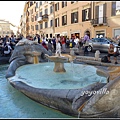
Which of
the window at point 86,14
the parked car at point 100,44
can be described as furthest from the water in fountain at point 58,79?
the window at point 86,14

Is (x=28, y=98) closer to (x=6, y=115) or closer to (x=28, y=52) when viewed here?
(x=6, y=115)

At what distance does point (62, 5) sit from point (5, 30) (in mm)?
56927

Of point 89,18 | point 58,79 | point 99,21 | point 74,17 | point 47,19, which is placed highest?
point 47,19

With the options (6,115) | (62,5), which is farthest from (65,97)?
(62,5)

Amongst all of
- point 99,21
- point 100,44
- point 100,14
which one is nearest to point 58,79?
point 100,44

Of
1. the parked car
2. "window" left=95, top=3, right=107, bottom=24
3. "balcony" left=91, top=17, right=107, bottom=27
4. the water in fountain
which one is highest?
"window" left=95, top=3, right=107, bottom=24

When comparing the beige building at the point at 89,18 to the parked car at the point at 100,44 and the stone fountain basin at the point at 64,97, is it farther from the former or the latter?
the stone fountain basin at the point at 64,97

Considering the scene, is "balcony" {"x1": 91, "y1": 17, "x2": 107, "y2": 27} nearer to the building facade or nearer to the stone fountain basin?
the building facade

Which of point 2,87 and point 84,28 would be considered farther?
point 84,28

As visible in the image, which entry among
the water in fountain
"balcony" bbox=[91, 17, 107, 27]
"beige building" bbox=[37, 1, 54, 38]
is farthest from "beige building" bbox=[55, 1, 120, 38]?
the water in fountain

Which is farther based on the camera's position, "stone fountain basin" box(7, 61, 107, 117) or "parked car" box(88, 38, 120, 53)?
"parked car" box(88, 38, 120, 53)

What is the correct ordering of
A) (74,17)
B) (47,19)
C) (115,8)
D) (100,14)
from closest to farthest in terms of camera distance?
(115,8)
(100,14)
(74,17)
(47,19)

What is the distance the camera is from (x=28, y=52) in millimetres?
9094

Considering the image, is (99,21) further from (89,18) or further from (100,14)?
(89,18)
